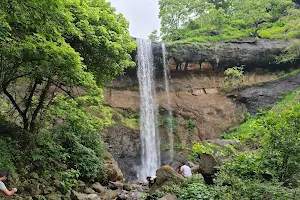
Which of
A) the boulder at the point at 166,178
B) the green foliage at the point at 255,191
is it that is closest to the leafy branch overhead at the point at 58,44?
the boulder at the point at 166,178

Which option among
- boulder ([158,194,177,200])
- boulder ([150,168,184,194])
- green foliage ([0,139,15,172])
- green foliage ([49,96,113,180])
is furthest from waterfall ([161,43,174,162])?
green foliage ([0,139,15,172])

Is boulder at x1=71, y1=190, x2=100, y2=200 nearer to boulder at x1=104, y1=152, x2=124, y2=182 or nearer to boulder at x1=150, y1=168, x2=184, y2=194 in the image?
boulder at x1=150, y1=168, x2=184, y2=194

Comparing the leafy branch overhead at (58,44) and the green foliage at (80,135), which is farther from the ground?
the leafy branch overhead at (58,44)

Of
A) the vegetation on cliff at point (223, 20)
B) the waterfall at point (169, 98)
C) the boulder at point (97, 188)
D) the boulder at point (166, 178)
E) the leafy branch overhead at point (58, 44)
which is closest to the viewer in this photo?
the leafy branch overhead at point (58, 44)

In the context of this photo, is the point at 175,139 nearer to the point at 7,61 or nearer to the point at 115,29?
the point at 115,29

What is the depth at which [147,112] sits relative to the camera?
67.9 ft

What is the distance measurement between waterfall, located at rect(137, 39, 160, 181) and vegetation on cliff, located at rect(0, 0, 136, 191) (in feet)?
26.2

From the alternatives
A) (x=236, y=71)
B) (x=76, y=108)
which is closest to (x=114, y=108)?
(x=236, y=71)

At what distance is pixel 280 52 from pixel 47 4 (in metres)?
20.6

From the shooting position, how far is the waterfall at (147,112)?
19047 millimetres

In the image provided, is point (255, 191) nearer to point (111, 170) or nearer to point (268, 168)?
point (268, 168)

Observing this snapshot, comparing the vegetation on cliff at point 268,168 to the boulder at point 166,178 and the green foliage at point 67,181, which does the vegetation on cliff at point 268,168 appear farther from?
the green foliage at point 67,181

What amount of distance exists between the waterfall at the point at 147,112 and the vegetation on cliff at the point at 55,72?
7993 millimetres

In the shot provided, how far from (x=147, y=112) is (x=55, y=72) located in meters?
13.4
